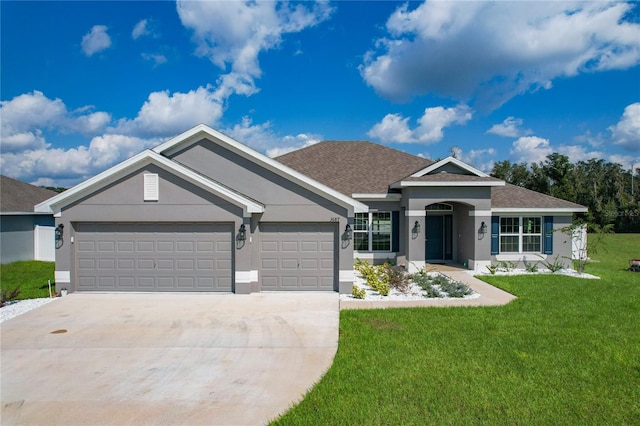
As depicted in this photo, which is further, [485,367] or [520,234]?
A: [520,234]

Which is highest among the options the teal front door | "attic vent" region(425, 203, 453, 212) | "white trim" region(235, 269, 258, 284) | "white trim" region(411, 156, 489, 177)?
"white trim" region(411, 156, 489, 177)

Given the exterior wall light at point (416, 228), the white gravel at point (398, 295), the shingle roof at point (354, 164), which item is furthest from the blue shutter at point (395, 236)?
the white gravel at point (398, 295)

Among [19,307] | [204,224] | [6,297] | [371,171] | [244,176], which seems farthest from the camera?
[371,171]

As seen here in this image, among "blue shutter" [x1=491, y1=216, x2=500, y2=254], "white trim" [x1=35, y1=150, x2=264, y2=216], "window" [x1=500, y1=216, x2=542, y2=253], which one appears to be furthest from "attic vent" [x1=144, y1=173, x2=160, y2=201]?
"window" [x1=500, y1=216, x2=542, y2=253]

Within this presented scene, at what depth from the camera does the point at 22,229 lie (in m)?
19.7

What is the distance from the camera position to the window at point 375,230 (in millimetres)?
16719

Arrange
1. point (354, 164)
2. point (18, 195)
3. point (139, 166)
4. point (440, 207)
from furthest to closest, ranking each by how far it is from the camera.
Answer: point (18, 195)
point (354, 164)
point (440, 207)
point (139, 166)

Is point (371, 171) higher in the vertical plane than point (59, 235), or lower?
higher

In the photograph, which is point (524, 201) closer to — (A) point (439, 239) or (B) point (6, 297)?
(A) point (439, 239)

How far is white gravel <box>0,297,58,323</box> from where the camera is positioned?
995 cm

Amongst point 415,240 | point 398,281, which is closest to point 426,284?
point 398,281

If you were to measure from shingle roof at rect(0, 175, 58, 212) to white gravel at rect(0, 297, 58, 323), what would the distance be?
33.8 ft

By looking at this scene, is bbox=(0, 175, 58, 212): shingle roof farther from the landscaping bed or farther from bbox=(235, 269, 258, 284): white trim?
the landscaping bed

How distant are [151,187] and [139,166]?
28.3 inches
